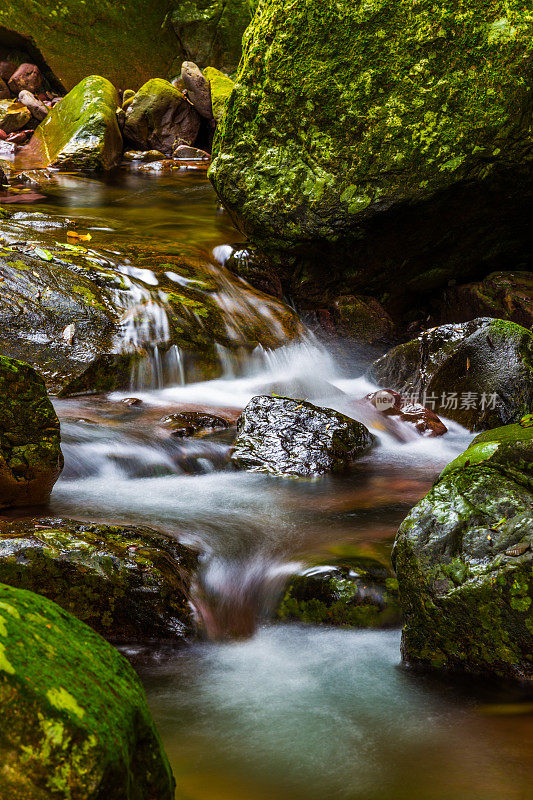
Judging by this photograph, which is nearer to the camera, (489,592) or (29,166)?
(489,592)

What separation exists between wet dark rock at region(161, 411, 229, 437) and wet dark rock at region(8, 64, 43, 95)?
18.5 metres

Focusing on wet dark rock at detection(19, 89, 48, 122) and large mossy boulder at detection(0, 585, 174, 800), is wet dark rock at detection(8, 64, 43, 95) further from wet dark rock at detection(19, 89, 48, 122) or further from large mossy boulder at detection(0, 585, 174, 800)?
large mossy boulder at detection(0, 585, 174, 800)

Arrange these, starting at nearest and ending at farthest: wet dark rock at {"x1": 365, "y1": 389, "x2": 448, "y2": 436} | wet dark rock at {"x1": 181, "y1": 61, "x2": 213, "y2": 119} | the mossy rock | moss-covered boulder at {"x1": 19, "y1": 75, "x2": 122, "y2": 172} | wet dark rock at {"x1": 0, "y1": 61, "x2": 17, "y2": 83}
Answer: wet dark rock at {"x1": 365, "y1": 389, "x2": 448, "y2": 436} → the mossy rock → moss-covered boulder at {"x1": 19, "y1": 75, "x2": 122, "y2": 172} → wet dark rock at {"x1": 181, "y1": 61, "x2": 213, "y2": 119} → wet dark rock at {"x1": 0, "y1": 61, "x2": 17, "y2": 83}

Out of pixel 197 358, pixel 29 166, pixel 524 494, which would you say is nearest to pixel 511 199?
pixel 197 358

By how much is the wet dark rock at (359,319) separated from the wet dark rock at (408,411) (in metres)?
1.57

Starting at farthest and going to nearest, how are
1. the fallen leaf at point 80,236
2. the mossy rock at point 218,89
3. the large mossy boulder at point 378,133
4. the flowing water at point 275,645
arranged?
the mossy rock at point 218,89, the fallen leaf at point 80,236, the large mossy boulder at point 378,133, the flowing water at point 275,645

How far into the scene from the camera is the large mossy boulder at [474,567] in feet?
7.98

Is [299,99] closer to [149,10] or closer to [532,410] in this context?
[532,410]

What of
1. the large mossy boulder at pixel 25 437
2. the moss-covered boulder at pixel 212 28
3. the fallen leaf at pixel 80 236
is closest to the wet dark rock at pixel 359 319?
the fallen leaf at pixel 80 236

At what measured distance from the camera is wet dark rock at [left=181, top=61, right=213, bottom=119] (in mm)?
17125

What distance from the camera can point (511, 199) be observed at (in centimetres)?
696

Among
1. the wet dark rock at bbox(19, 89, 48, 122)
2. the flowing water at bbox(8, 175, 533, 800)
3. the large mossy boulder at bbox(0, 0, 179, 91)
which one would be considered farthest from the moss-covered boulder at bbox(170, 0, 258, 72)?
the flowing water at bbox(8, 175, 533, 800)

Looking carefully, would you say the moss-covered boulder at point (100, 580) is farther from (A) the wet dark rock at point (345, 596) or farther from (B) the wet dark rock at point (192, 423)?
(B) the wet dark rock at point (192, 423)

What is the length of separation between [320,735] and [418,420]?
3.74m
